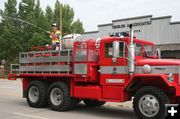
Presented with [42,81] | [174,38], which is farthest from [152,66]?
[174,38]

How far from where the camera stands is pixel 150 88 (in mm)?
9844

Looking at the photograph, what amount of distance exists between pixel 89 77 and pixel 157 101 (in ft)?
8.54

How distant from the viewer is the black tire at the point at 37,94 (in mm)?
12891

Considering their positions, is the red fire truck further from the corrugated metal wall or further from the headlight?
the corrugated metal wall

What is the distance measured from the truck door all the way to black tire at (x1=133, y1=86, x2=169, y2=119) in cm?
74

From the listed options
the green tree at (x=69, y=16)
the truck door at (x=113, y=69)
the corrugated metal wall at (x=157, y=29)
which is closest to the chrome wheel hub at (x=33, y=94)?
the truck door at (x=113, y=69)

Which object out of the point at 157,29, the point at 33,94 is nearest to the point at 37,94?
the point at 33,94

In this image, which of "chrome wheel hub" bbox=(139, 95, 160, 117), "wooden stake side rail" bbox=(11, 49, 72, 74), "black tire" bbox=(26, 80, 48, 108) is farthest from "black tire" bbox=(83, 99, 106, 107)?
"chrome wheel hub" bbox=(139, 95, 160, 117)

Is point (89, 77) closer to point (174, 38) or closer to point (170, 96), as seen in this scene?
point (170, 96)

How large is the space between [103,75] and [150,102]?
2.07 metres

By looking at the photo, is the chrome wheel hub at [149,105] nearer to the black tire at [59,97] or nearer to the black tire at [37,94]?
the black tire at [59,97]

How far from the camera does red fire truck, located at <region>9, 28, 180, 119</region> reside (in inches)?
384

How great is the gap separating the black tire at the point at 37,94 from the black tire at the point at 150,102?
4120 millimetres

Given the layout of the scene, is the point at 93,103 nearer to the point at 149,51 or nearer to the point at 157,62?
the point at 149,51
